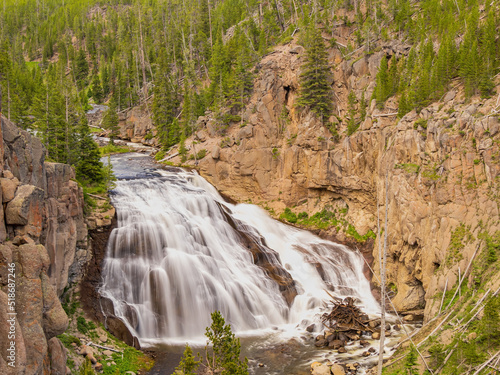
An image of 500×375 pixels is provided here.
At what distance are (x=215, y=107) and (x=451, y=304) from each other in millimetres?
35201

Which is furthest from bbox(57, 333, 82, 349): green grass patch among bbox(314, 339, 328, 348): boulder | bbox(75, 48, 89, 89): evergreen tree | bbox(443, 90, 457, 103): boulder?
bbox(75, 48, 89, 89): evergreen tree

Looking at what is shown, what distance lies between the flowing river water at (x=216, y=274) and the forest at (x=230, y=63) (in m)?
8.49

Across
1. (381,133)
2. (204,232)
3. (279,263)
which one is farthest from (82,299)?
(381,133)

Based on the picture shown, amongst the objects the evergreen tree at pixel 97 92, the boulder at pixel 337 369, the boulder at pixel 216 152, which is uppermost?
the evergreen tree at pixel 97 92

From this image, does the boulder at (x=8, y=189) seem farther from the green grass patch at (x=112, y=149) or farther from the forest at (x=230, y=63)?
the green grass patch at (x=112, y=149)

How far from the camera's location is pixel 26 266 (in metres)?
14.4

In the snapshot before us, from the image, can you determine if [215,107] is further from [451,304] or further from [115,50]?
[115,50]

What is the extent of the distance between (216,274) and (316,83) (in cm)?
2415

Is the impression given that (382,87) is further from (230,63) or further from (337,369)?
(337,369)

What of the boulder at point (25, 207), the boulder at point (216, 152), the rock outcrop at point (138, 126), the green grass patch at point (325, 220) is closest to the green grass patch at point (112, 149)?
the rock outcrop at point (138, 126)

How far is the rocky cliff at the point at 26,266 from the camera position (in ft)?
42.2

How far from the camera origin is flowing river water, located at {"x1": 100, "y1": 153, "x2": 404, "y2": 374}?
24516mm

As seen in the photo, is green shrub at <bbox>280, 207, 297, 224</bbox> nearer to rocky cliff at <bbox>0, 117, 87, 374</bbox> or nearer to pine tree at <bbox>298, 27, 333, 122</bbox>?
pine tree at <bbox>298, 27, 333, 122</bbox>

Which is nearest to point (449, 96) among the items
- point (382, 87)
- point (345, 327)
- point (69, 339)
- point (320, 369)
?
point (382, 87)
